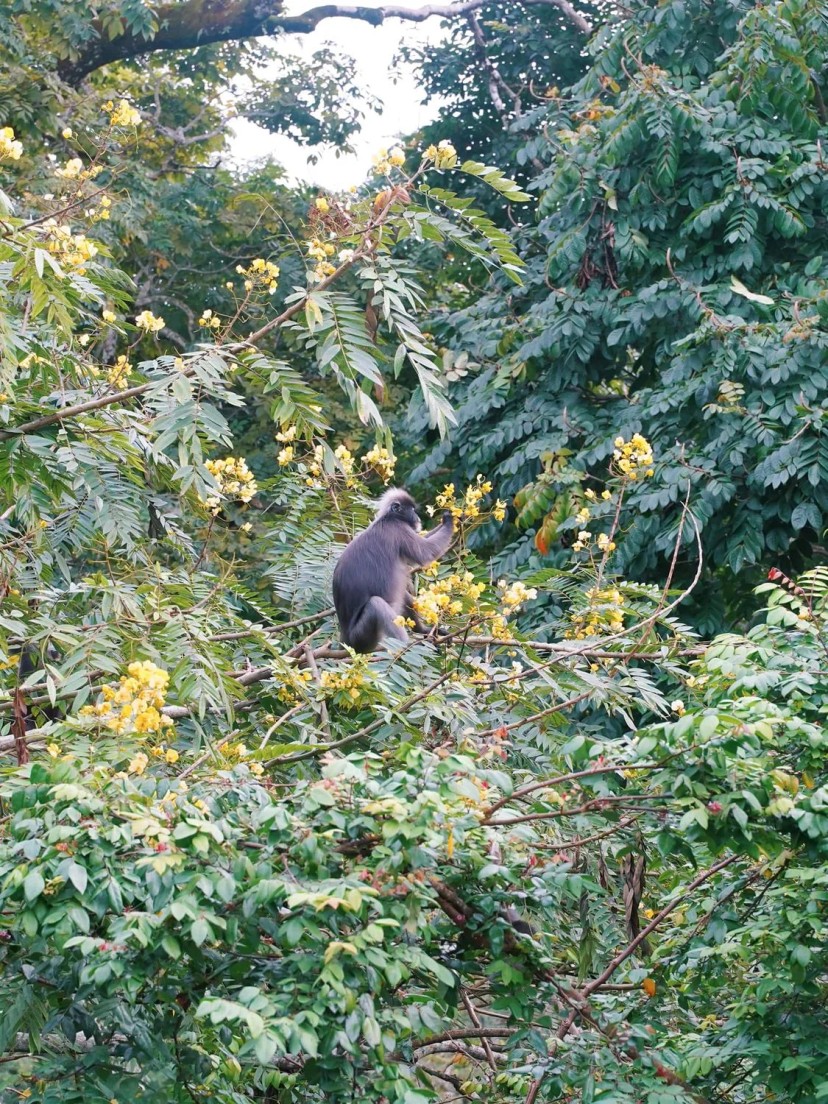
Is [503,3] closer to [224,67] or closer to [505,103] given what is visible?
[505,103]

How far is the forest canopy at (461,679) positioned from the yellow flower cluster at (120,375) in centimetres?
3

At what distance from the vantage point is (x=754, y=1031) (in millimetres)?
3189

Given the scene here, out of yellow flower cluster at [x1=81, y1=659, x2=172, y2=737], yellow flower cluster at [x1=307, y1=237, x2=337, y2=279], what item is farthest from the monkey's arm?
yellow flower cluster at [x1=81, y1=659, x2=172, y2=737]

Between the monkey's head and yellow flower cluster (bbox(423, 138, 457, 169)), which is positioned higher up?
yellow flower cluster (bbox(423, 138, 457, 169))

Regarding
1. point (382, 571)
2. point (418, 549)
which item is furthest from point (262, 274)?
point (418, 549)

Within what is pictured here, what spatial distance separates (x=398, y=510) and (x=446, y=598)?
9.18 feet

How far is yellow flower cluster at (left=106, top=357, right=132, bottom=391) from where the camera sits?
14.7ft

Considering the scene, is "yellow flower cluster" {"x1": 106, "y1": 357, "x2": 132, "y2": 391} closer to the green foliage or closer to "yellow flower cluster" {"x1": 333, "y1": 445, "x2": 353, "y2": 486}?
"yellow flower cluster" {"x1": 333, "y1": 445, "x2": 353, "y2": 486}

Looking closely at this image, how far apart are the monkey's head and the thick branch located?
5896 mm

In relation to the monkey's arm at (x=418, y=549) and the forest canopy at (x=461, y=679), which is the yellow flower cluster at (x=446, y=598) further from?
the monkey's arm at (x=418, y=549)

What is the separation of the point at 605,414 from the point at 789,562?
1548mm

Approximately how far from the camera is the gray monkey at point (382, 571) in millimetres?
5965

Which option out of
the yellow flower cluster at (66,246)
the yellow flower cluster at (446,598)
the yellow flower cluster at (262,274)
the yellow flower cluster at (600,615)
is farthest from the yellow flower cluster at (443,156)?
the yellow flower cluster at (600,615)

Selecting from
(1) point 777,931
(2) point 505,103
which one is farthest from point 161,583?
(2) point 505,103
